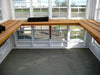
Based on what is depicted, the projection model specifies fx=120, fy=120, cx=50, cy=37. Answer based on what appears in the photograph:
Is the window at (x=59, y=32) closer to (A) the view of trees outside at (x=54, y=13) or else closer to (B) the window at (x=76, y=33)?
(A) the view of trees outside at (x=54, y=13)

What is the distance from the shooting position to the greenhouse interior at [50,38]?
4.45 m

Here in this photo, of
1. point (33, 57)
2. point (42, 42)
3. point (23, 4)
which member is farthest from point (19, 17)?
point (33, 57)

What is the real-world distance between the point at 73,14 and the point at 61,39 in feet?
4.42

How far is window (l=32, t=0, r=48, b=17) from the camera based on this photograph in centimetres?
556

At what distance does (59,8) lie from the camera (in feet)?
18.5

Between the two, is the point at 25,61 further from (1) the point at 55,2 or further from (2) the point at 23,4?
(1) the point at 55,2

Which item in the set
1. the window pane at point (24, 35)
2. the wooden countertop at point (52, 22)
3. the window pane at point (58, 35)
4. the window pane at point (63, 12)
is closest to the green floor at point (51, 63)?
the window pane at point (58, 35)

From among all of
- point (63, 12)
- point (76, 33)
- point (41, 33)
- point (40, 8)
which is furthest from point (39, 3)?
point (76, 33)

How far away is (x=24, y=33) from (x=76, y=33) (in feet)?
8.48

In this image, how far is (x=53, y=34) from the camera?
6008mm

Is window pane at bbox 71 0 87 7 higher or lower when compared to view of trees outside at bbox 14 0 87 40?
higher

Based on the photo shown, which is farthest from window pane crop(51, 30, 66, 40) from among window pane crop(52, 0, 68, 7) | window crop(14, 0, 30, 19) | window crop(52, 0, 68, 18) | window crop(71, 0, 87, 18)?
window crop(14, 0, 30, 19)

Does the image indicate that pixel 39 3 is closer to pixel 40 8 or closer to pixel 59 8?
pixel 40 8

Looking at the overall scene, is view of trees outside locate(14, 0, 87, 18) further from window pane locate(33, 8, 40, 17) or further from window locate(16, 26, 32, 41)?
window locate(16, 26, 32, 41)
